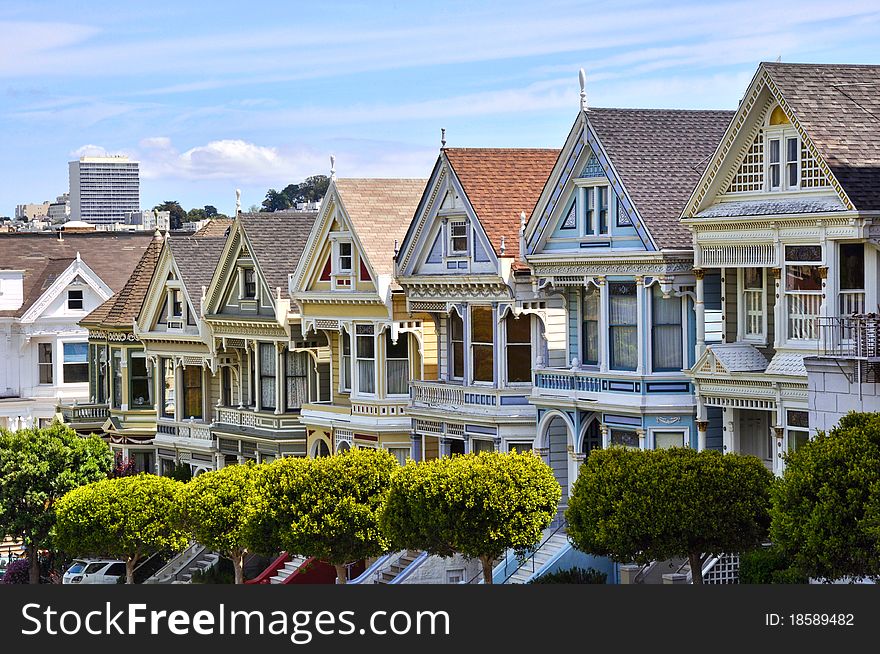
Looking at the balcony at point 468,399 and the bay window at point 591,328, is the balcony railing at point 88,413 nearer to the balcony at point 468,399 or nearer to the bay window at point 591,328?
the balcony at point 468,399

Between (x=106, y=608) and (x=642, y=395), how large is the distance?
15.6 m

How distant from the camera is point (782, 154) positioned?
44.6 m

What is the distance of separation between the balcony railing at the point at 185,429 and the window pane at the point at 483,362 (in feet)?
47.7

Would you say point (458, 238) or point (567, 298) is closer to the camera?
point (567, 298)

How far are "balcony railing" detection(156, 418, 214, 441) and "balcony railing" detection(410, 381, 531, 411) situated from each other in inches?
480

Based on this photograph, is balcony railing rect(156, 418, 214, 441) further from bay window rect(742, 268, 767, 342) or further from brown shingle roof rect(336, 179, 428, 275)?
bay window rect(742, 268, 767, 342)

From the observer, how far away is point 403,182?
6050 cm

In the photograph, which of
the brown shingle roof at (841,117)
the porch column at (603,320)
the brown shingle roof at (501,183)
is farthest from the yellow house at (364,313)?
the brown shingle roof at (841,117)

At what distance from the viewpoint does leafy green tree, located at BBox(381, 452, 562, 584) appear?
1869 inches

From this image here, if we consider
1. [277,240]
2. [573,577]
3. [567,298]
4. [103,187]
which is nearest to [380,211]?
[277,240]

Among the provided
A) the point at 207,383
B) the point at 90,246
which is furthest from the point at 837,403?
the point at 90,246

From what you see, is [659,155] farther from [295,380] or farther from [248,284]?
[248,284]

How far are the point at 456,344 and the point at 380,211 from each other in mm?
5106

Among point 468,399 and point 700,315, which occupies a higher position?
point 700,315
